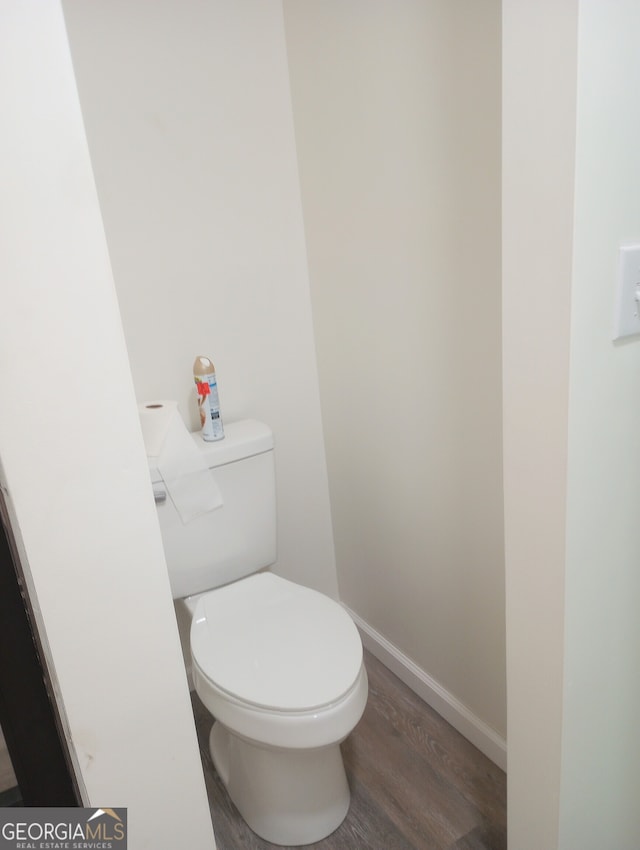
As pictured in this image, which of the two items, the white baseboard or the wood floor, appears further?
the white baseboard

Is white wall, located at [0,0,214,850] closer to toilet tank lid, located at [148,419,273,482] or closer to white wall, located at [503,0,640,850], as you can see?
white wall, located at [503,0,640,850]

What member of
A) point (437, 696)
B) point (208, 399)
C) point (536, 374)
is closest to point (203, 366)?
point (208, 399)

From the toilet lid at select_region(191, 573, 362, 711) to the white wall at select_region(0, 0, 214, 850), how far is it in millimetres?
616

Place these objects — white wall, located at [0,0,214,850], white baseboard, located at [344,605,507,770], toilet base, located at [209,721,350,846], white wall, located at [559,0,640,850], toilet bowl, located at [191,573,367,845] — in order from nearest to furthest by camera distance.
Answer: white wall, located at [0,0,214,850], white wall, located at [559,0,640,850], toilet bowl, located at [191,573,367,845], toilet base, located at [209,721,350,846], white baseboard, located at [344,605,507,770]

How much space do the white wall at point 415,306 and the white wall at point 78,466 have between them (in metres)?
0.91

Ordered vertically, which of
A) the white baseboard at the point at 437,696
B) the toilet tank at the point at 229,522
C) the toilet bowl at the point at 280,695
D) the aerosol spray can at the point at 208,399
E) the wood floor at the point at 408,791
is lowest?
the wood floor at the point at 408,791

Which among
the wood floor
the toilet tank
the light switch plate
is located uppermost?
the light switch plate

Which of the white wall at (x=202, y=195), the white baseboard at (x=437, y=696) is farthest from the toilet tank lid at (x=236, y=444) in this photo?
the white baseboard at (x=437, y=696)

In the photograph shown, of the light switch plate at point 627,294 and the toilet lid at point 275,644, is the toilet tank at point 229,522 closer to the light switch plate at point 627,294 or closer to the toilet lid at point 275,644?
the toilet lid at point 275,644

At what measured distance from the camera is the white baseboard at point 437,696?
1.50 meters

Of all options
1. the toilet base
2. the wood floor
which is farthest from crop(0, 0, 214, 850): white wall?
the wood floor

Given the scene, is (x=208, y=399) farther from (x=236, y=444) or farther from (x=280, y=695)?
(x=280, y=695)

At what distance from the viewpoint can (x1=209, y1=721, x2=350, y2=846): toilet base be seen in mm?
1343

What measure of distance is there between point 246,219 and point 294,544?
3.15ft
